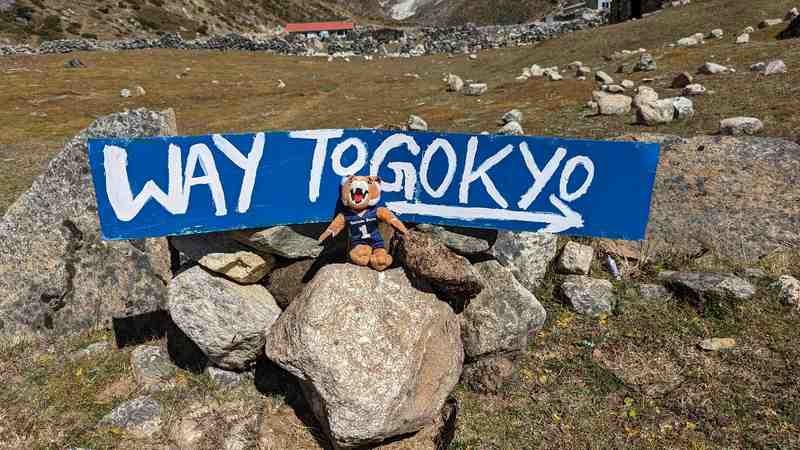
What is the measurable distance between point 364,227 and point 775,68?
62.5 feet

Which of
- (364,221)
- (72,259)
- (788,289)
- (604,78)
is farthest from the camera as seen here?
(604,78)

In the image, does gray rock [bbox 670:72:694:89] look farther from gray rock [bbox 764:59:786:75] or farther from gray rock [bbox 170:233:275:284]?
gray rock [bbox 170:233:275:284]

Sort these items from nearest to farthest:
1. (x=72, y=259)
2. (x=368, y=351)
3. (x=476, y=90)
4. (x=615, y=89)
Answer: (x=368, y=351)
(x=72, y=259)
(x=615, y=89)
(x=476, y=90)

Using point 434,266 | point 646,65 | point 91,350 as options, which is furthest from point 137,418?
point 646,65

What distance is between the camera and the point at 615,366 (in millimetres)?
5914

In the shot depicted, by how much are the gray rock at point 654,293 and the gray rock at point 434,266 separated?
9.78 ft

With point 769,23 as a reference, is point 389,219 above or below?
below

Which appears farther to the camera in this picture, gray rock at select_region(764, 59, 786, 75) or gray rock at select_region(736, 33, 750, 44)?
gray rock at select_region(736, 33, 750, 44)

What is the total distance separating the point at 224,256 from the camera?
602 cm

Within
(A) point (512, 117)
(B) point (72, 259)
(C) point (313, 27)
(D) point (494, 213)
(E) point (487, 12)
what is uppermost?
(E) point (487, 12)

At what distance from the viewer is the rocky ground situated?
511cm

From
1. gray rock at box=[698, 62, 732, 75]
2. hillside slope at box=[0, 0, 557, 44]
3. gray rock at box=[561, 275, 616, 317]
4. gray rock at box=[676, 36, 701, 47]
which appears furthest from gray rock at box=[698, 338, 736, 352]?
hillside slope at box=[0, 0, 557, 44]

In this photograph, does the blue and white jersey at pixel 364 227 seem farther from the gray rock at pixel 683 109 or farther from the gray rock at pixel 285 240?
the gray rock at pixel 683 109

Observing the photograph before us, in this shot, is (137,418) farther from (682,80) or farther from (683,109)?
(682,80)
